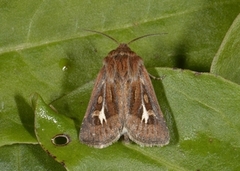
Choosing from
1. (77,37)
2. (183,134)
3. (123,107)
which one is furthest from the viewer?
(77,37)

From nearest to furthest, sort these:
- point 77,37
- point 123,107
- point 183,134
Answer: point 183,134
point 123,107
point 77,37

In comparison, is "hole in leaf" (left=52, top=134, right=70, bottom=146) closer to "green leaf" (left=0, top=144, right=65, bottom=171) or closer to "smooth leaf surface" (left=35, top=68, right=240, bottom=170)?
"smooth leaf surface" (left=35, top=68, right=240, bottom=170)

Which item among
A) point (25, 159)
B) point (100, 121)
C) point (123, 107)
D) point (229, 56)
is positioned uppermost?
point (229, 56)

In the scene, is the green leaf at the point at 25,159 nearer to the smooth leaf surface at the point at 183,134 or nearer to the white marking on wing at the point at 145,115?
the smooth leaf surface at the point at 183,134

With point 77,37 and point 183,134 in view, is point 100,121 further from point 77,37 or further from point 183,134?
point 77,37

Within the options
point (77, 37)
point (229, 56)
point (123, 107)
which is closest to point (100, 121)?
point (123, 107)

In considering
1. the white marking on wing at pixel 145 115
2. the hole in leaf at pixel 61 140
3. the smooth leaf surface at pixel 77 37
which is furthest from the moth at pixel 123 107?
the smooth leaf surface at pixel 77 37
